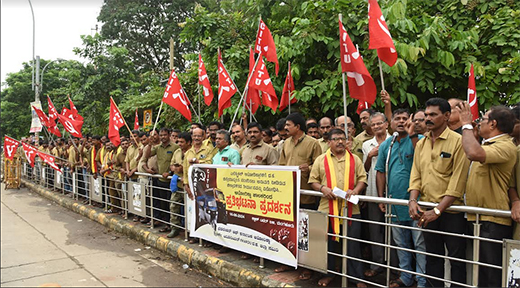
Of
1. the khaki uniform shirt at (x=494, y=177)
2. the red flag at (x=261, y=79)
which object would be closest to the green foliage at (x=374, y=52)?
the red flag at (x=261, y=79)

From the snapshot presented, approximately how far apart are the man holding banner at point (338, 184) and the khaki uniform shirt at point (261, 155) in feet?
3.72

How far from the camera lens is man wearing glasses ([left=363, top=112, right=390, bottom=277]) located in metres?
4.08

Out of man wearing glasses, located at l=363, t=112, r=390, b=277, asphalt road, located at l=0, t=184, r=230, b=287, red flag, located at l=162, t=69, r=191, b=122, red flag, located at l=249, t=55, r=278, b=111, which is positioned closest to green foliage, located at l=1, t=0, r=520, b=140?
red flag, located at l=249, t=55, r=278, b=111

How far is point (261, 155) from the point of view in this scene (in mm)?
5086

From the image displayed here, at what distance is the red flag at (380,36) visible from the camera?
439 centimetres

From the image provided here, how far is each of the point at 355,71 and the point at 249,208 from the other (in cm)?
210

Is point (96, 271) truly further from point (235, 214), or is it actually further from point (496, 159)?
point (496, 159)

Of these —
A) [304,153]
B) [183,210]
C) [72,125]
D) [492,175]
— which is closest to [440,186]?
[492,175]

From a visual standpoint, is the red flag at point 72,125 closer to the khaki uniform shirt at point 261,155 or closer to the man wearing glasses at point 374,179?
the khaki uniform shirt at point 261,155

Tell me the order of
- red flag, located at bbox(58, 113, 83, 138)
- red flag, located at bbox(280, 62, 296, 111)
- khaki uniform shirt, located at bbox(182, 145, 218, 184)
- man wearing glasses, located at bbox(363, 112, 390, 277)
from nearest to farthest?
man wearing glasses, located at bbox(363, 112, 390, 277)
khaki uniform shirt, located at bbox(182, 145, 218, 184)
red flag, located at bbox(280, 62, 296, 111)
red flag, located at bbox(58, 113, 83, 138)

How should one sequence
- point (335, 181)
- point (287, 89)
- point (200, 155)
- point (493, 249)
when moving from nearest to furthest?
point (493, 249)
point (335, 181)
point (200, 155)
point (287, 89)

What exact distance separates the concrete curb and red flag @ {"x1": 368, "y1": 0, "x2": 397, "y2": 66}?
2919 mm

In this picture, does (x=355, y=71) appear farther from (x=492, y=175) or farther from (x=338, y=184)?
(x=492, y=175)

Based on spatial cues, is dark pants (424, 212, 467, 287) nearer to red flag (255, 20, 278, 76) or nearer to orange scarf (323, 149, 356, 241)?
orange scarf (323, 149, 356, 241)
